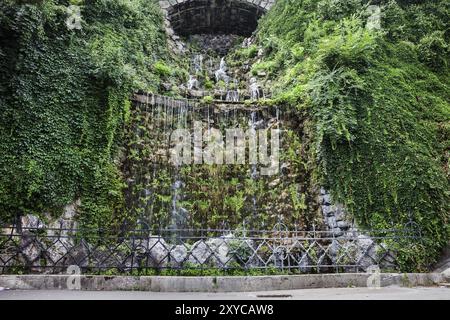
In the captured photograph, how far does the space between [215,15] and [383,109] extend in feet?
41.6

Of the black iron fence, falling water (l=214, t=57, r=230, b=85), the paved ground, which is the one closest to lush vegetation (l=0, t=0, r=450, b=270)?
the black iron fence

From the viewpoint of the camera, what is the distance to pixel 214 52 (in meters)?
19.3

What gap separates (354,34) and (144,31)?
7862mm

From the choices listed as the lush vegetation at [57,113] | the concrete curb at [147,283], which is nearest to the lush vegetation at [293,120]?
the lush vegetation at [57,113]

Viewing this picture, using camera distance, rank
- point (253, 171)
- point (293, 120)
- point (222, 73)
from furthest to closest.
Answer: point (222, 73) → point (293, 120) → point (253, 171)

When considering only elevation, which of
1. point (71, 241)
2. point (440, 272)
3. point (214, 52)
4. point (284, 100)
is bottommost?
point (440, 272)

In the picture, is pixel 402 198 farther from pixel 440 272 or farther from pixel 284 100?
pixel 284 100

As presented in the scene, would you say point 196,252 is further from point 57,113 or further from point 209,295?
point 57,113

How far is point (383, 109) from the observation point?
379 inches

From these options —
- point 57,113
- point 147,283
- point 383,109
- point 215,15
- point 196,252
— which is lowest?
point 147,283

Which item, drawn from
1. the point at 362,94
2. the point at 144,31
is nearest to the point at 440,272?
the point at 362,94

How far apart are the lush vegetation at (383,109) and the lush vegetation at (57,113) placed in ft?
16.8

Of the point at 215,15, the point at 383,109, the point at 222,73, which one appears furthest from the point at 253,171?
the point at 215,15

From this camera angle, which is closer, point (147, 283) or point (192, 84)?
point (147, 283)
